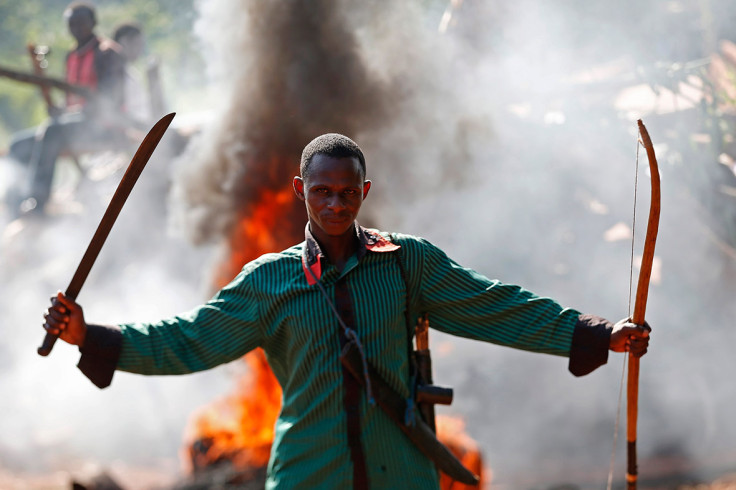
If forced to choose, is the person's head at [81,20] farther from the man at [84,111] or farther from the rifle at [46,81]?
the rifle at [46,81]

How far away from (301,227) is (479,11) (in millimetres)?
4014

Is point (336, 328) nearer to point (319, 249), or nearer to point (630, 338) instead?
point (319, 249)

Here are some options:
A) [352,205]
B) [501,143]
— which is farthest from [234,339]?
[501,143]

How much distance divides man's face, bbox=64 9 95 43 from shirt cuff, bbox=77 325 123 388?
8.62 meters

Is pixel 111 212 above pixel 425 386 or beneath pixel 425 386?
above

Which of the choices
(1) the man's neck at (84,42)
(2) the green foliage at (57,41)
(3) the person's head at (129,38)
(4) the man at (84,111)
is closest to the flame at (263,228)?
(4) the man at (84,111)

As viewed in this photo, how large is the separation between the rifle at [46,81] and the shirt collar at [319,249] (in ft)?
27.0

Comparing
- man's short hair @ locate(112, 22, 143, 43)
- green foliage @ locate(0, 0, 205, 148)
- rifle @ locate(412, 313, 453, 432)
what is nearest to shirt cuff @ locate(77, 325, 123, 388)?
rifle @ locate(412, 313, 453, 432)

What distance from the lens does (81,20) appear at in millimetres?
10359

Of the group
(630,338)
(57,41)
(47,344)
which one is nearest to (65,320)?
(47,344)

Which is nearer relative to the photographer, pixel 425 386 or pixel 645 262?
pixel 425 386

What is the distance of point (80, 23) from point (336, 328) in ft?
29.1

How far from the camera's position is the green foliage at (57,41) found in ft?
60.2

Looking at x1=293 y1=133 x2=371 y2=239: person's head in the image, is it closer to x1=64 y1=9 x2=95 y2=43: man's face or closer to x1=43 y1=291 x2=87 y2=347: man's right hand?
x1=43 y1=291 x2=87 y2=347: man's right hand
